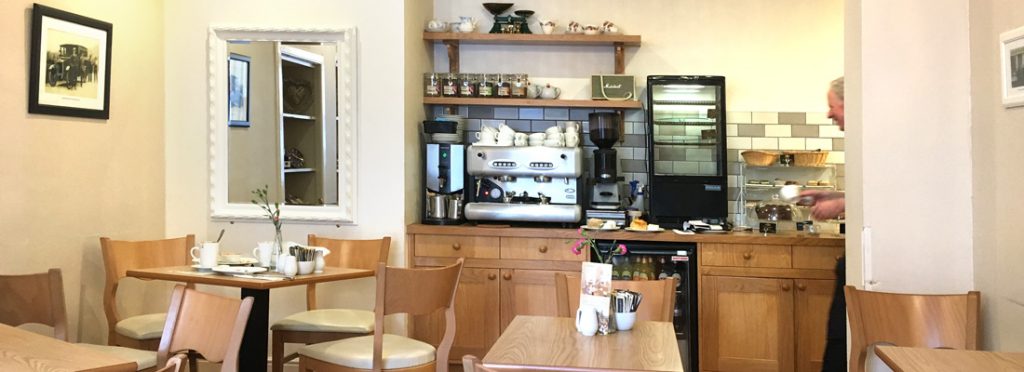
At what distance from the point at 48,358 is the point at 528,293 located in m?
2.87

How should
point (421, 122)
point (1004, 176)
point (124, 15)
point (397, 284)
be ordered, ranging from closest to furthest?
point (1004, 176) < point (397, 284) < point (124, 15) < point (421, 122)

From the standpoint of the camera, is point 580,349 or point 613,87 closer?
point 580,349

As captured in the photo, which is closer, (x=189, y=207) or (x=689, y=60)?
(x=189, y=207)

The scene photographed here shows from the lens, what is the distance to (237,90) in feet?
15.5

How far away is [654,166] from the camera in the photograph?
190 inches

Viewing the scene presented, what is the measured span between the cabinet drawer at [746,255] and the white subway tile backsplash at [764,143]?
0.92 meters

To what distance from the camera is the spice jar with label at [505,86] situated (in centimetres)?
499

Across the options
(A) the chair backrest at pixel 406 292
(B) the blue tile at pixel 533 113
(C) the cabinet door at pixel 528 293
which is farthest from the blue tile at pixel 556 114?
(A) the chair backrest at pixel 406 292

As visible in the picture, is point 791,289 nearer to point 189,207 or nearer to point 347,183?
point 347,183

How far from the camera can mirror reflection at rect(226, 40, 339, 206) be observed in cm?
467

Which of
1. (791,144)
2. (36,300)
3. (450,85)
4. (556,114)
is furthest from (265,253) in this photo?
(791,144)

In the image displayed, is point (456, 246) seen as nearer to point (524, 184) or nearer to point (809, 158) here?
A: point (524, 184)

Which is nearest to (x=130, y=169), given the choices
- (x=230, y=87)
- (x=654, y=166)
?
(x=230, y=87)

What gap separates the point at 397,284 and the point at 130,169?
7.05 ft
